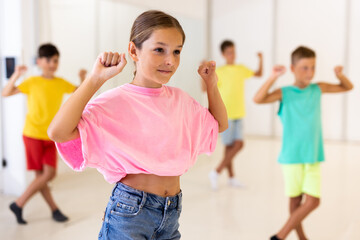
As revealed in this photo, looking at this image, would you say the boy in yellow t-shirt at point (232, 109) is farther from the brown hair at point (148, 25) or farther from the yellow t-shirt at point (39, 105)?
the brown hair at point (148, 25)

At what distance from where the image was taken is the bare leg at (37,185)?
276 centimetres

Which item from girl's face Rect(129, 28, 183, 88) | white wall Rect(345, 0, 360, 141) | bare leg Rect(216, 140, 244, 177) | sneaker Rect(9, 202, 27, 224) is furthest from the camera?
white wall Rect(345, 0, 360, 141)

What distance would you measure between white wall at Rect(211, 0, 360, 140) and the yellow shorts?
3.98 m

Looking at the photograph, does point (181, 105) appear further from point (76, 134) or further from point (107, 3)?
point (107, 3)

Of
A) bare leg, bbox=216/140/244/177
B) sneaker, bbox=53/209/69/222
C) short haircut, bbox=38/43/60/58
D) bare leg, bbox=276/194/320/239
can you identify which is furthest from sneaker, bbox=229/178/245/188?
short haircut, bbox=38/43/60/58

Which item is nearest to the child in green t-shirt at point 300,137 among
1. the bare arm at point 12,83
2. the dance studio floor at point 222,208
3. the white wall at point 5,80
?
the dance studio floor at point 222,208

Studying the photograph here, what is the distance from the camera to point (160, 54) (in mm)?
1179

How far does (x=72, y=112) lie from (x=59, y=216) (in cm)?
196

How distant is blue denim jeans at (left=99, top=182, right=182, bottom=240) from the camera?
1197mm

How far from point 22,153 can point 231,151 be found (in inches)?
69.0

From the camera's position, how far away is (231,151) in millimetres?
3740

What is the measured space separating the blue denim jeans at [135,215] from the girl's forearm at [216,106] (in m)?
0.30

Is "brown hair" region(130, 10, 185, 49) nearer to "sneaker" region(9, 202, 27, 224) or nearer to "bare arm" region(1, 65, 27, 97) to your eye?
"bare arm" region(1, 65, 27, 97)

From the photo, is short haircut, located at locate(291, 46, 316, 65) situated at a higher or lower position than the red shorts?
higher
